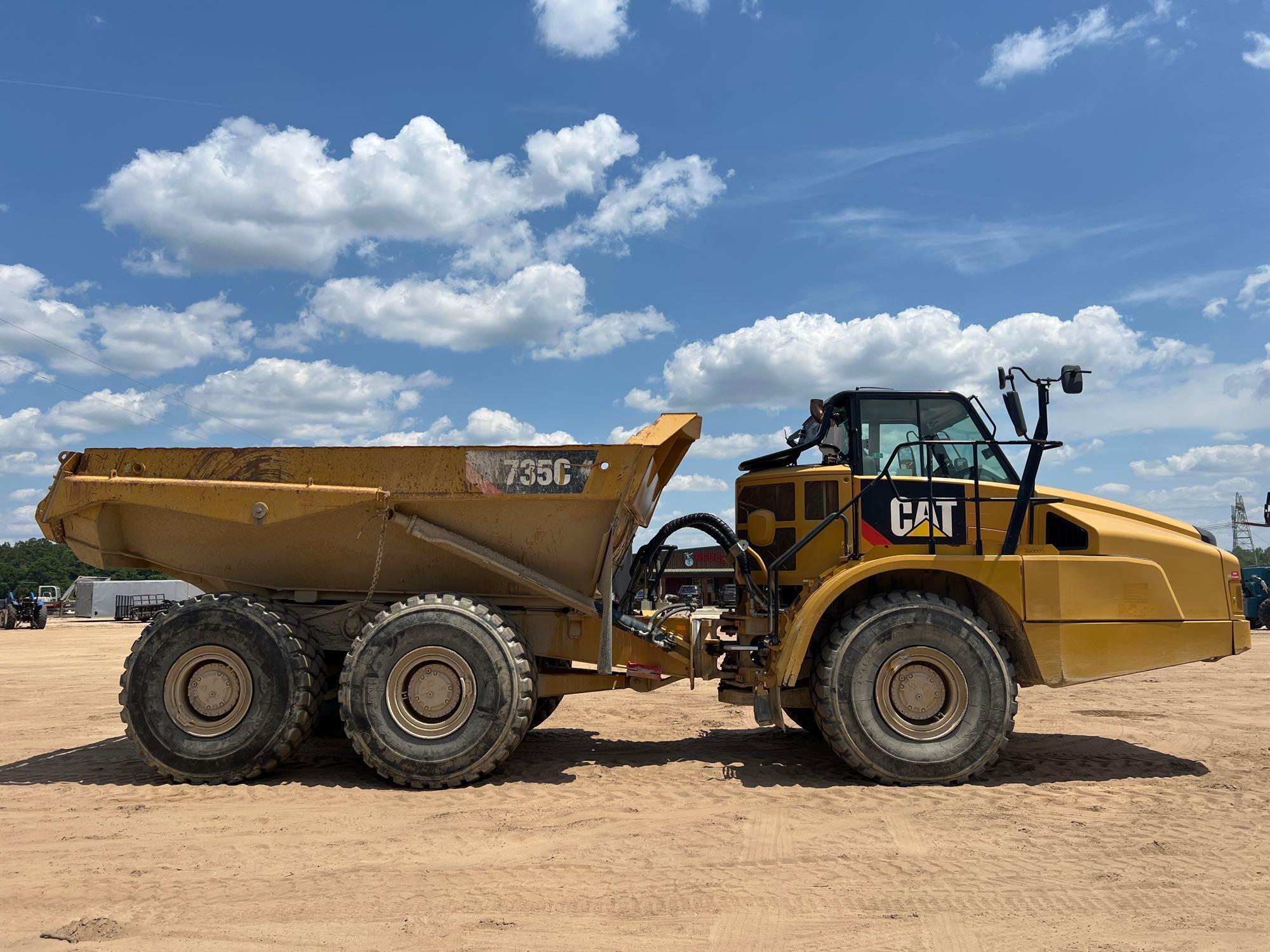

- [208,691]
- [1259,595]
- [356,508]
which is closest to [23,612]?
[208,691]

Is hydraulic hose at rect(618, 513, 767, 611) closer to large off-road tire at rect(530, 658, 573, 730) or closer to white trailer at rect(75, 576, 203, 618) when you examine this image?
large off-road tire at rect(530, 658, 573, 730)

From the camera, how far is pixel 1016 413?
6305mm

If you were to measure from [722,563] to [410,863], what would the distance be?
419 centimetres

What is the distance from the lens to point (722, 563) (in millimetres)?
8172

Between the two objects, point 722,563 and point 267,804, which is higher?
point 722,563

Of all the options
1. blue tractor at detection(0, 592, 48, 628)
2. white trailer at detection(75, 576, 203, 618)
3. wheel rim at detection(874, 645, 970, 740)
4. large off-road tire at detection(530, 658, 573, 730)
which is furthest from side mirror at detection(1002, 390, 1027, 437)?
white trailer at detection(75, 576, 203, 618)

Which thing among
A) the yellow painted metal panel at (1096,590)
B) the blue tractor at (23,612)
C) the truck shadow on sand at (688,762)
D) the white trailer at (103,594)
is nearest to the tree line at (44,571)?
the white trailer at (103,594)

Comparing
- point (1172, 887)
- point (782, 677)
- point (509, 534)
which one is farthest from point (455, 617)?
point (1172, 887)

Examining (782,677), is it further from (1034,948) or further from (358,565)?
(358,565)

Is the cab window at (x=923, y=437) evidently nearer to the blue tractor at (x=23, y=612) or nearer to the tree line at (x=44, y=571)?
the blue tractor at (x=23, y=612)

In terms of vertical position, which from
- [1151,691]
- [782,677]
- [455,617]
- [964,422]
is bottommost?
→ [1151,691]

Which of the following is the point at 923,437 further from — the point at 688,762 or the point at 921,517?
the point at 688,762

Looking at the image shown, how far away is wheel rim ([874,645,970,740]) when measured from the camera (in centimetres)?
628

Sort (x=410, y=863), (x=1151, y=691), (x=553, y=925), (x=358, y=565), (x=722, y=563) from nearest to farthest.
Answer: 1. (x=553, y=925)
2. (x=410, y=863)
3. (x=358, y=565)
4. (x=722, y=563)
5. (x=1151, y=691)
